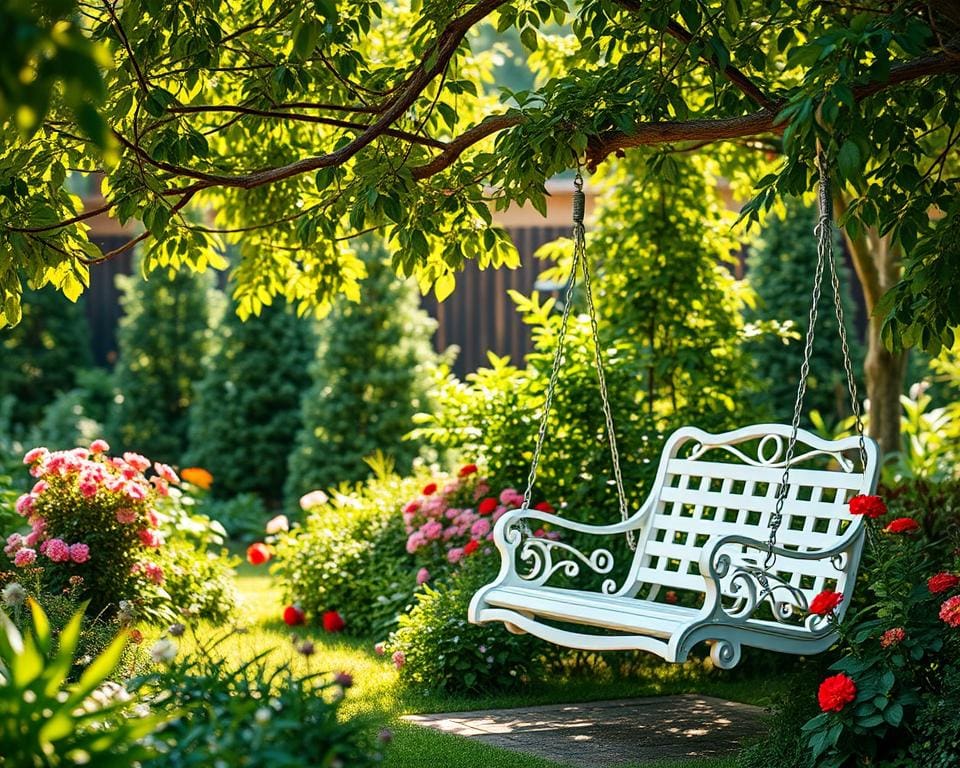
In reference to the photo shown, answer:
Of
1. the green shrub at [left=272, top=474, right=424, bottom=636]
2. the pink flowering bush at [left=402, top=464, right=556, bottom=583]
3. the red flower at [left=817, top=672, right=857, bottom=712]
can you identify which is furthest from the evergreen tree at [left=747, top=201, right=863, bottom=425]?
the red flower at [left=817, top=672, right=857, bottom=712]

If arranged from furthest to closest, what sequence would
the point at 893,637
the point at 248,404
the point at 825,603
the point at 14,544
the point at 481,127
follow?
the point at 248,404 → the point at 14,544 → the point at 481,127 → the point at 825,603 → the point at 893,637

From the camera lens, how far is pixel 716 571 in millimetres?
3930

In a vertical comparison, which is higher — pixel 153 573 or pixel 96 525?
pixel 96 525

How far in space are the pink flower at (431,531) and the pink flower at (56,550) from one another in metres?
1.73

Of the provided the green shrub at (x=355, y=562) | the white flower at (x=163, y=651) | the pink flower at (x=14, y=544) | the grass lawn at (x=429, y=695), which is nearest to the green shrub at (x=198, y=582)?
the grass lawn at (x=429, y=695)

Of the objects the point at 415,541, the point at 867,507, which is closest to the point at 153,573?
the point at 415,541

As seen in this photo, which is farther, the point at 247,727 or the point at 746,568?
the point at 746,568

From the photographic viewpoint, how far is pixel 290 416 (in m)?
11.1

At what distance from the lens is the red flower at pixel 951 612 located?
11.1 ft

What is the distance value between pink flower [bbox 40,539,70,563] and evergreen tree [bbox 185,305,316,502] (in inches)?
208

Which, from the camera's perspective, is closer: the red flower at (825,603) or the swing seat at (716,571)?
the red flower at (825,603)

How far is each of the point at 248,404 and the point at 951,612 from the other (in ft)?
27.3

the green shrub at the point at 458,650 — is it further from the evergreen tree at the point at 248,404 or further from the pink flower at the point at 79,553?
the evergreen tree at the point at 248,404

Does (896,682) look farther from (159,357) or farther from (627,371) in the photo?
(159,357)
